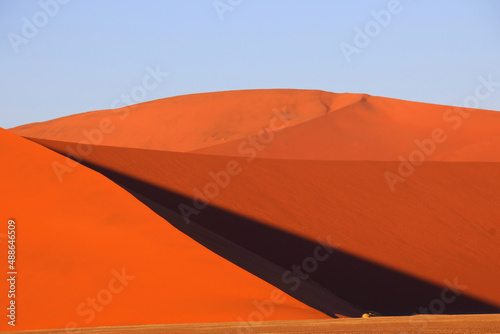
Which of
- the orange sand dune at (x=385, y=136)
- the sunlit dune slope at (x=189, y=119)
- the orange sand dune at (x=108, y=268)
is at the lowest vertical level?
the orange sand dune at (x=108, y=268)

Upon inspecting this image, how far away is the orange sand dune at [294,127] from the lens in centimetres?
6394

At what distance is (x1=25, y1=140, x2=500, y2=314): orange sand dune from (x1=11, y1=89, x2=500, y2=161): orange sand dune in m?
27.7

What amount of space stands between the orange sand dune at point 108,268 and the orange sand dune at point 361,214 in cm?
680

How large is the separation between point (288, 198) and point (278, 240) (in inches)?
162

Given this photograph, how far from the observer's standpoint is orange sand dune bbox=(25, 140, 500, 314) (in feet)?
75.4

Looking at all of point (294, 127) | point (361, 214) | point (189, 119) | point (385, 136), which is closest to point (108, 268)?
point (361, 214)

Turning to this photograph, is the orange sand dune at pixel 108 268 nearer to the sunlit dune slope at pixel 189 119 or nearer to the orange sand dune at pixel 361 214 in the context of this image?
the orange sand dune at pixel 361 214

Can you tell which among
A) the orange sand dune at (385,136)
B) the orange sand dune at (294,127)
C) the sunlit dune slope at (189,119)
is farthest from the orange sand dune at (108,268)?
the sunlit dune slope at (189,119)

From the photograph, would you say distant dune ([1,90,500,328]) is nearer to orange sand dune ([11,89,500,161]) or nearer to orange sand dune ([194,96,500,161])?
orange sand dune ([194,96,500,161])

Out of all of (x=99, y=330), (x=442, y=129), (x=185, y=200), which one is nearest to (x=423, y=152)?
(x=442, y=129)

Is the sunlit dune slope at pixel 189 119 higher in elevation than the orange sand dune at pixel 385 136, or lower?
higher

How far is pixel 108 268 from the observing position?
14758 mm

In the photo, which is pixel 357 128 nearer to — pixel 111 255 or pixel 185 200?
pixel 185 200

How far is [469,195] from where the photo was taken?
30938 millimetres
